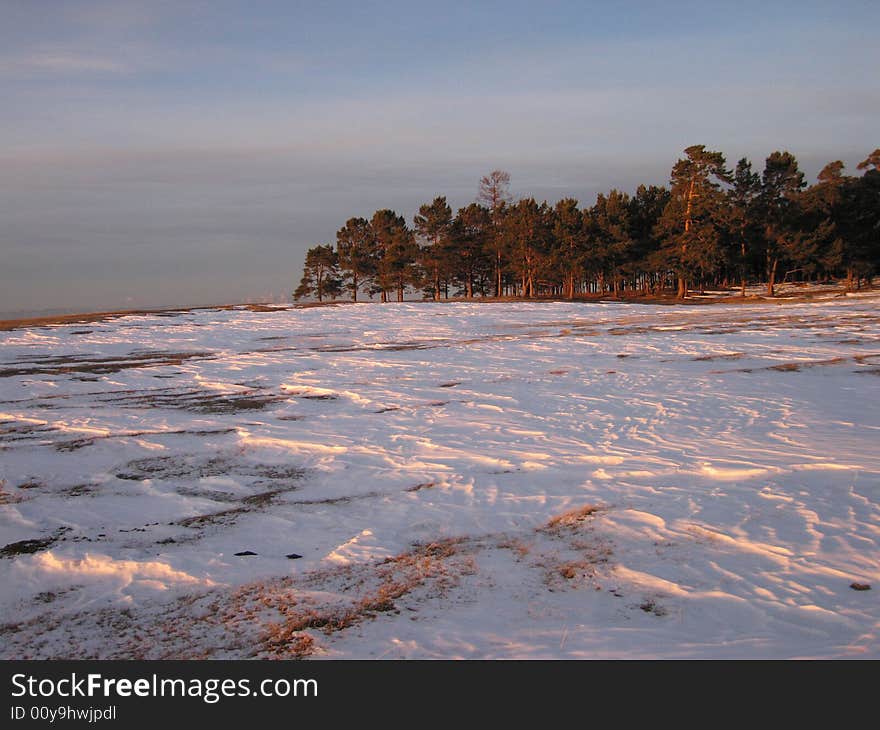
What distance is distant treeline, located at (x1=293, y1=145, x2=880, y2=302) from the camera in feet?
158

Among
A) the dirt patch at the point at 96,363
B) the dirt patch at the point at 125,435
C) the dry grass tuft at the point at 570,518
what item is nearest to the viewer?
the dry grass tuft at the point at 570,518

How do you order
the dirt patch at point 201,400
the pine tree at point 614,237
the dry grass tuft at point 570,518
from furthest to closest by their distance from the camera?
1. the pine tree at point 614,237
2. the dirt patch at point 201,400
3. the dry grass tuft at point 570,518

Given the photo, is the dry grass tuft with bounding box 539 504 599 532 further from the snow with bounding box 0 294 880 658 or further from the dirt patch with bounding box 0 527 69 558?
the dirt patch with bounding box 0 527 69 558

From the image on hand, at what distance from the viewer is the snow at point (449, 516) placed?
143 inches

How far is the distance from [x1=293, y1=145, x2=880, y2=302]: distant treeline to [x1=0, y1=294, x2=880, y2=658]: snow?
39.5 meters

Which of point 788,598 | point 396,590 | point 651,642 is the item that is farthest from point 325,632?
point 788,598

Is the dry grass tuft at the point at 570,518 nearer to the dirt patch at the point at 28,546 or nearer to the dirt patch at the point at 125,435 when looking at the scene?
the dirt patch at the point at 28,546

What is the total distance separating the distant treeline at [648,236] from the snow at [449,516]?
39518 mm

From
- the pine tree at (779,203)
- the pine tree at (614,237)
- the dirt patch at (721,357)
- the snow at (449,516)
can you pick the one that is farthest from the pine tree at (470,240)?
the snow at (449,516)

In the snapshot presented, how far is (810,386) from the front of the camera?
34.6ft

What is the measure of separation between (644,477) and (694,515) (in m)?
0.99
